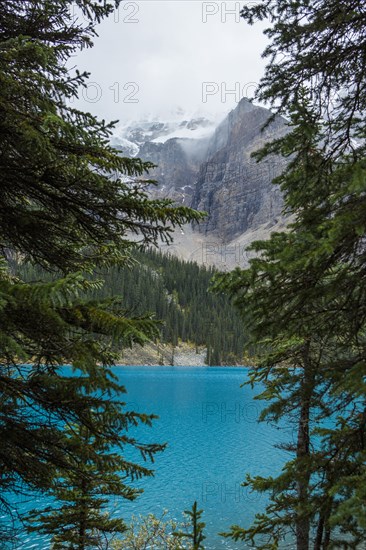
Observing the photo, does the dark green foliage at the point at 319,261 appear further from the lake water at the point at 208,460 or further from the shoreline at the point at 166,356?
the shoreline at the point at 166,356

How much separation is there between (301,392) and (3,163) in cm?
471

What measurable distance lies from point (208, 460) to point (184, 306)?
413 feet

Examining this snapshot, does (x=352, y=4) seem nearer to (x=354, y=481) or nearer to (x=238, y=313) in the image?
(x=238, y=313)

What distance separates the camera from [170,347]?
127 m

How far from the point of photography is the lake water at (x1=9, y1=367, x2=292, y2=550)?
20000 millimetres

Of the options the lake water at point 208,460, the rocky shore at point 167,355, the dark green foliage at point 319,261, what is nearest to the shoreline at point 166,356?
the rocky shore at point 167,355

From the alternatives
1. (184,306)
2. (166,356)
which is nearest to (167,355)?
(166,356)

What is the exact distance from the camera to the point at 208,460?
29156 mm

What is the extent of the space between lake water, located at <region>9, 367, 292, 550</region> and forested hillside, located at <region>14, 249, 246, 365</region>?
203 feet

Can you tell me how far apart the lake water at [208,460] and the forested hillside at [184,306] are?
62.0m

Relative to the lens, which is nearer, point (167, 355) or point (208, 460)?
point (208, 460)

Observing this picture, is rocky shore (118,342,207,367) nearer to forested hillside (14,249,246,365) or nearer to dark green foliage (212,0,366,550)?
forested hillside (14,249,246,365)

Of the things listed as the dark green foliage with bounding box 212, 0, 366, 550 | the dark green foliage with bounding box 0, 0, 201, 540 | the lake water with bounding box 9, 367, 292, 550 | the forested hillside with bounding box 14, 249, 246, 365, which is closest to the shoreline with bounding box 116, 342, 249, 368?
the forested hillside with bounding box 14, 249, 246, 365

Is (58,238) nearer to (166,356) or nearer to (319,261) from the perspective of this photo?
(319,261)
